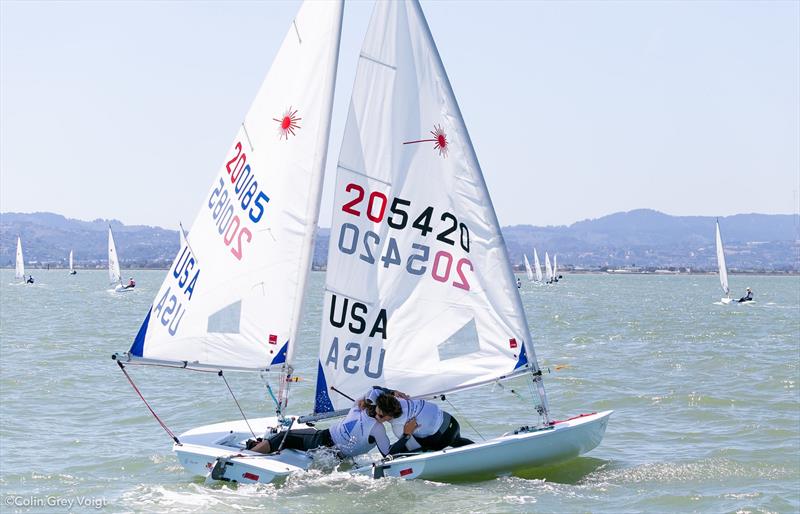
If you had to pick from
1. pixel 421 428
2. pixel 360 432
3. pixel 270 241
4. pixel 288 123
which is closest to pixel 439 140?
pixel 288 123

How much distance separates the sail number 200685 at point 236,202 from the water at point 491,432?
250 cm

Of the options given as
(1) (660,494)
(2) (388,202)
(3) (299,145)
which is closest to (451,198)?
(2) (388,202)

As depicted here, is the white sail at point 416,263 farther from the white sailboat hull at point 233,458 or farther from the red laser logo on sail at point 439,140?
the white sailboat hull at point 233,458

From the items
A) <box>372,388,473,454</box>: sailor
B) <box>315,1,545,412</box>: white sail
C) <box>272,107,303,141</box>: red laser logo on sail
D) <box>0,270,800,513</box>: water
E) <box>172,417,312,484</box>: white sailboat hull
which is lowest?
<box>0,270,800,513</box>: water

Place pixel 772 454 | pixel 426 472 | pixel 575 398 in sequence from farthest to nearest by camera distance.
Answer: pixel 575 398 → pixel 772 454 → pixel 426 472

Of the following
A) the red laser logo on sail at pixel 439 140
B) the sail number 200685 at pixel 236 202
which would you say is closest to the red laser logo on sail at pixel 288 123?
the sail number 200685 at pixel 236 202

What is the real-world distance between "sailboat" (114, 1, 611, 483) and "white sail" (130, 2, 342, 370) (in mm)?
14

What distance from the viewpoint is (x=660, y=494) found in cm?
993

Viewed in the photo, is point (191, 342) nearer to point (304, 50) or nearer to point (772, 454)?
point (304, 50)

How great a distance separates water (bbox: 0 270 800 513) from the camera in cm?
967

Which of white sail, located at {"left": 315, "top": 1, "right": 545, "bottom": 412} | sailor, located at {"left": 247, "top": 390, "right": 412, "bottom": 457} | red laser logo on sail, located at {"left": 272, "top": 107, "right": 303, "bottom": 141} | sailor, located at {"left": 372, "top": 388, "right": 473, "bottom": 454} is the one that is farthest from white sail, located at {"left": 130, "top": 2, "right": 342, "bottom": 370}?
sailor, located at {"left": 372, "top": 388, "right": 473, "bottom": 454}

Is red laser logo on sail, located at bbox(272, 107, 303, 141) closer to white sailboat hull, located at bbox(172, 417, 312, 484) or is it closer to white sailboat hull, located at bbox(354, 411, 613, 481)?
white sailboat hull, located at bbox(172, 417, 312, 484)

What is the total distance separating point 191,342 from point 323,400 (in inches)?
57.8

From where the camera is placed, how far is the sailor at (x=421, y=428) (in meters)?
10.0
